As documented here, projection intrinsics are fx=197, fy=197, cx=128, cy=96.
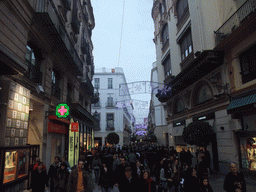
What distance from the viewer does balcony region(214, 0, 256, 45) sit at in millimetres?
10141

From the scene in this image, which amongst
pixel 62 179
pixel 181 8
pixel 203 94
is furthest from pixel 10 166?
pixel 181 8

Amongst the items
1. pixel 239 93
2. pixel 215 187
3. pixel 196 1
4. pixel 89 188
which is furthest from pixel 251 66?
pixel 89 188

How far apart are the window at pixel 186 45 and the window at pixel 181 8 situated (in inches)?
84.6

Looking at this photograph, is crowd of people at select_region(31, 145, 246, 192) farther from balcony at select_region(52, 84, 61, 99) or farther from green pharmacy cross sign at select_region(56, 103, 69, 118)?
balcony at select_region(52, 84, 61, 99)

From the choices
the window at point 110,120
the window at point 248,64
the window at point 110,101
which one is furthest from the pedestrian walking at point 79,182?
the window at point 110,101

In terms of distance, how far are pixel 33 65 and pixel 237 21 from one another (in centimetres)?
1177

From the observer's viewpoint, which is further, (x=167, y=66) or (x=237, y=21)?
(x=167, y=66)

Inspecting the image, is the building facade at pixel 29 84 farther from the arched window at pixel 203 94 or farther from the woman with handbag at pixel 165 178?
the arched window at pixel 203 94

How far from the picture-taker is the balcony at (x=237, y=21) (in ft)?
33.3

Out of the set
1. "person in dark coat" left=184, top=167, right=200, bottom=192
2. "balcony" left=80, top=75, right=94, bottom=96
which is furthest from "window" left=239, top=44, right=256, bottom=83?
"balcony" left=80, top=75, right=94, bottom=96

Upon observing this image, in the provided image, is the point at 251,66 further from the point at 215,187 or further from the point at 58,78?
the point at 58,78

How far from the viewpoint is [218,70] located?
13.5 meters

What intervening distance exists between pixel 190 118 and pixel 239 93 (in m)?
7.13

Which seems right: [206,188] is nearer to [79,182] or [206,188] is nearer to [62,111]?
[79,182]
